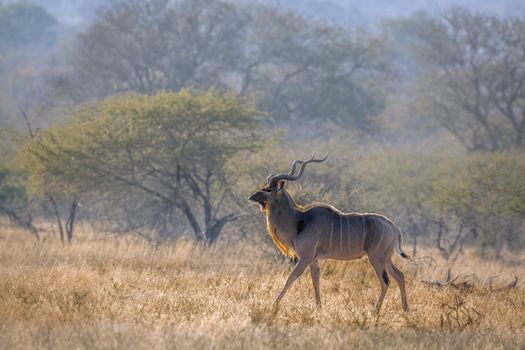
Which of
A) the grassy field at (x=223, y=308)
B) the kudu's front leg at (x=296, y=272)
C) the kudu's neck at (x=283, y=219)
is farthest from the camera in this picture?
the kudu's neck at (x=283, y=219)

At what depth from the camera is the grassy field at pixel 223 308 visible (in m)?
7.34

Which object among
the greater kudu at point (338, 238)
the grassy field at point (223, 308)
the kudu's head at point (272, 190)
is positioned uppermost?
the kudu's head at point (272, 190)

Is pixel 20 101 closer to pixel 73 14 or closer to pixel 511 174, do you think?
pixel 511 174

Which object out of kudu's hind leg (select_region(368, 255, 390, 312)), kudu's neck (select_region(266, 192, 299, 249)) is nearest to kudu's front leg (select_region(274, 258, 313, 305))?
kudu's neck (select_region(266, 192, 299, 249))

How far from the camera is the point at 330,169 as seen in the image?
61.3ft

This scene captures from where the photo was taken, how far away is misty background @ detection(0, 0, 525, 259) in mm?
17344

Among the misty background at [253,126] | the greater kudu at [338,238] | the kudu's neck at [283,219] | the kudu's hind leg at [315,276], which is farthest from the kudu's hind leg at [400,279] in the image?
the misty background at [253,126]

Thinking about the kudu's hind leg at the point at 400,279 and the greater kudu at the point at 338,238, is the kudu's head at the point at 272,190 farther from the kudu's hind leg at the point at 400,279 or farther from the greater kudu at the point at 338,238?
the kudu's hind leg at the point at 400,279

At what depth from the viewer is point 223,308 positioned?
878cm

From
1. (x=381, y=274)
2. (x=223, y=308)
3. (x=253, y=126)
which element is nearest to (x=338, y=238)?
(x=381, y=274)

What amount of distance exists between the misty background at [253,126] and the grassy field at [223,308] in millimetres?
3294

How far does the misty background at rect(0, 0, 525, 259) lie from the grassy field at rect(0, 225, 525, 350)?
3294 mm

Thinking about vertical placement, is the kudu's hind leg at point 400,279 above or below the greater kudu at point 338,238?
below

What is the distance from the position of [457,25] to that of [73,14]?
96.4 metres
